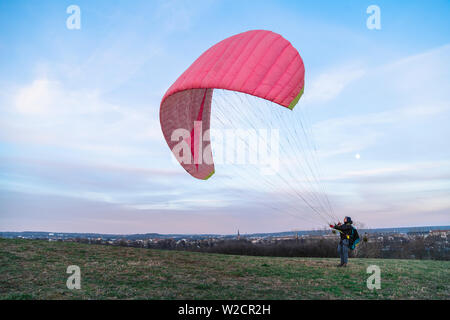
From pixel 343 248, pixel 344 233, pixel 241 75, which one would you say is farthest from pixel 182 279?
pixel 343 248

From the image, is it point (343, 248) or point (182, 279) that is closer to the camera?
point (182, 279)

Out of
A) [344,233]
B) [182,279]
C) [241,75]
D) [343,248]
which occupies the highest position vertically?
[241,75]

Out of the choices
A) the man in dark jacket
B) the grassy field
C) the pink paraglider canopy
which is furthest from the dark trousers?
the pink paraglider canopy

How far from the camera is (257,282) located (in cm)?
794

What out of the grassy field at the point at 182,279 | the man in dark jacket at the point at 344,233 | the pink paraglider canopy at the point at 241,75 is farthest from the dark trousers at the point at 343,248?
the pink paraglider canopy at the point at 241,75

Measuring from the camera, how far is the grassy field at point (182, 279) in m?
6.65

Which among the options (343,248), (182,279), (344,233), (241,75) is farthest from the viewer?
(343,248)

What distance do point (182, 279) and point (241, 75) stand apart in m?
5.49

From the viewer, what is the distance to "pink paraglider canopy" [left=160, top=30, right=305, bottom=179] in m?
6.63

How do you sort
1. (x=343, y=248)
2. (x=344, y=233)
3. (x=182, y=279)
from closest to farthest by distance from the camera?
(x=182, y=279) → (x=344, y=233) → (x=343, y=248)

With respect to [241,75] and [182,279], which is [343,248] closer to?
[182,279]

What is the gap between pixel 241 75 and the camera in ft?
22.1

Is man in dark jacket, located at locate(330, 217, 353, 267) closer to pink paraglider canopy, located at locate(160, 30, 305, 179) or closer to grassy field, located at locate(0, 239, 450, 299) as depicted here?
grassy field, located at locate(0, 239, 450, 299)
